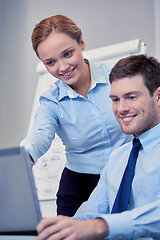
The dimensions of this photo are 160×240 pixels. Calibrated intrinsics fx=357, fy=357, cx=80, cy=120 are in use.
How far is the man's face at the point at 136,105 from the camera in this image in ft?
3.84

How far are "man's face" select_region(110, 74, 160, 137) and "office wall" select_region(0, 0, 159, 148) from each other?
1.81m

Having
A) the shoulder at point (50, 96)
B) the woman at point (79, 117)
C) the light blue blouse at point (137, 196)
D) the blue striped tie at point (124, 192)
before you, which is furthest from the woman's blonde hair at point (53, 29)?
the blue striped tie at point (124, 192)

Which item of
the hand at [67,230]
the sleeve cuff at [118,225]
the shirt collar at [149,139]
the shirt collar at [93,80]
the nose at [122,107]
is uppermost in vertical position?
the shirt collar at [93,80]

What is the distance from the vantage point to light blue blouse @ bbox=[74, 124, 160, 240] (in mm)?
889

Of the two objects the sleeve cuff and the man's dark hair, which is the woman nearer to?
the man's dark hair

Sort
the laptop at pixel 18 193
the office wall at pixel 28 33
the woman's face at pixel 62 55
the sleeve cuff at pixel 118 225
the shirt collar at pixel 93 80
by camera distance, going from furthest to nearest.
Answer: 1. the office wall at pixel 28 33
2. the shirt collar at pixel 93 80
3. the woman's face at pixel 62 55
4. the sleeve cuff at pixel 118 225
5. the laptop at pixel 18 193

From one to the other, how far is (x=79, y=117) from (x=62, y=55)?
305mm

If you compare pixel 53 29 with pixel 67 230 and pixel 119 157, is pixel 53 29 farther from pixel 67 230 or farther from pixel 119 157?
pixel 67 230

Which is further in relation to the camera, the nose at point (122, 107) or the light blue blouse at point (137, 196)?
the nose at point (122, 107)

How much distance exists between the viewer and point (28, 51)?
3.35 metres

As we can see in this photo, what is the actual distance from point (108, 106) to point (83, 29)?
1.68 metres

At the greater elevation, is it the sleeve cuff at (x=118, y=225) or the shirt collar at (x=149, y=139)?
the shirt collar at (x=149, y=139)

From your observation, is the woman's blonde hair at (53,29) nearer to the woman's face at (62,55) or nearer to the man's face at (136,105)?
the woman's face at (62,55)

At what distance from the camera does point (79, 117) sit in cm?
159
